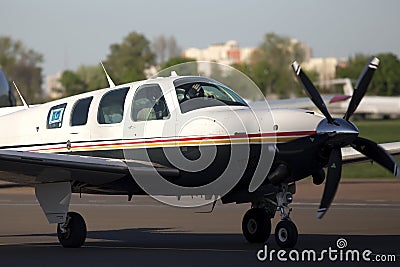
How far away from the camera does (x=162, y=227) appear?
18.3 meters

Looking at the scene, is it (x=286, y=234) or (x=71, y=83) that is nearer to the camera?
(x=286, y=234)

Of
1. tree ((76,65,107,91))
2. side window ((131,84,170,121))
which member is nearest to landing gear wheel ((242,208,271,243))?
side window ((131,84,170,121))

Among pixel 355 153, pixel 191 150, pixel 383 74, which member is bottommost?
pixel 383 74

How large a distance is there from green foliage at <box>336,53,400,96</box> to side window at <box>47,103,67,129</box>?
8733cm

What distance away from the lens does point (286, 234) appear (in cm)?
1315

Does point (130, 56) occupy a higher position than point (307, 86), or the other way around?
point (307, 86)

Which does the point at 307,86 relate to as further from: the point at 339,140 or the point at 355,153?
the point at 355,153

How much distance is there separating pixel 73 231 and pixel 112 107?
7.15 feet

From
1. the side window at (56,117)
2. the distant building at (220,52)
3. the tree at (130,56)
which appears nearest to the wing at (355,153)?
the side window at (56,117)

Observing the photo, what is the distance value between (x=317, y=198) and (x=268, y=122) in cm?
1356

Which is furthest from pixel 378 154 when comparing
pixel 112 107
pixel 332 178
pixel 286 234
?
pixel 112 107

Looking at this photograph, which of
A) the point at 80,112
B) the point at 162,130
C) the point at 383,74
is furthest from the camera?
the point at 383,74

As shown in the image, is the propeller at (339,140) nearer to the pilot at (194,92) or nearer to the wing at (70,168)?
the pilot at (194,92)

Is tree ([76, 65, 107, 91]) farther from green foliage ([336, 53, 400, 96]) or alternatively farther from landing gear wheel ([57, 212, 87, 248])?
landing gear wheel ([57, 212, 87, 248])
